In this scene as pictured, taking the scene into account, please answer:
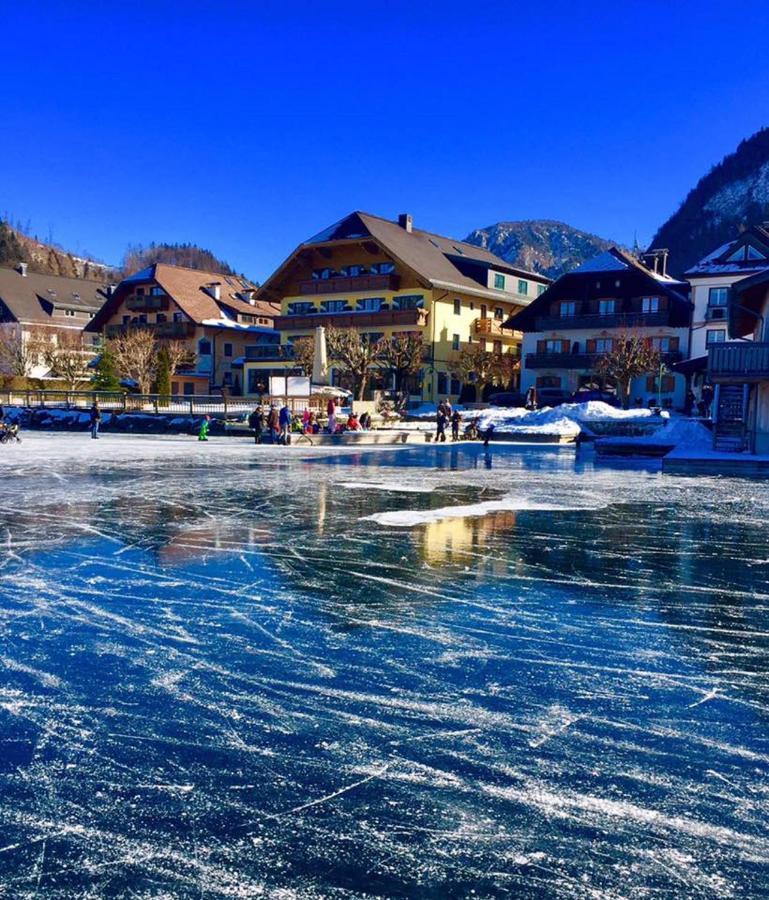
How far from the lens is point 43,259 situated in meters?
161

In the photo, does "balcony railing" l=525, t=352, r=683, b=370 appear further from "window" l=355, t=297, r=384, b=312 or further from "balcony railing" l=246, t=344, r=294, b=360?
"balcony railing" l=246, t=344, r=294, b=360

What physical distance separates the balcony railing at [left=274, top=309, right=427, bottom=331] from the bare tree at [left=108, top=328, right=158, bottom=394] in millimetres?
9090

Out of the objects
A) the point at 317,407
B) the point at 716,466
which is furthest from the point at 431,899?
the point at 317,407

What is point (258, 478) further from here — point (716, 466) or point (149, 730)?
point (149, 730)

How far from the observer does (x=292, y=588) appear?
6.98 m

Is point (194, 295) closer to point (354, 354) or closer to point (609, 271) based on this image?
point (354, 354)

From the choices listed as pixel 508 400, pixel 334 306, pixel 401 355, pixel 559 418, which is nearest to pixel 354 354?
pixel 401 355

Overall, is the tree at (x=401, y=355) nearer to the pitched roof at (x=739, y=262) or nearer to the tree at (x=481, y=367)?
the tree at (x=481, y=367)

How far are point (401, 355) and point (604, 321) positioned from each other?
543 inches

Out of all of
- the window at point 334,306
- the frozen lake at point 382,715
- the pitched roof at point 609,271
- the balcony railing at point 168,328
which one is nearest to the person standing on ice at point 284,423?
the frozen lake at point 382,715

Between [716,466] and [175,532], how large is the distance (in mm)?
15204

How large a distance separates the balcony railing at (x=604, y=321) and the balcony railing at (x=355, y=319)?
8.16 m

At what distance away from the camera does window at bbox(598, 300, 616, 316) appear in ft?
165

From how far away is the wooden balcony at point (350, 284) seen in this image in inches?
2074
